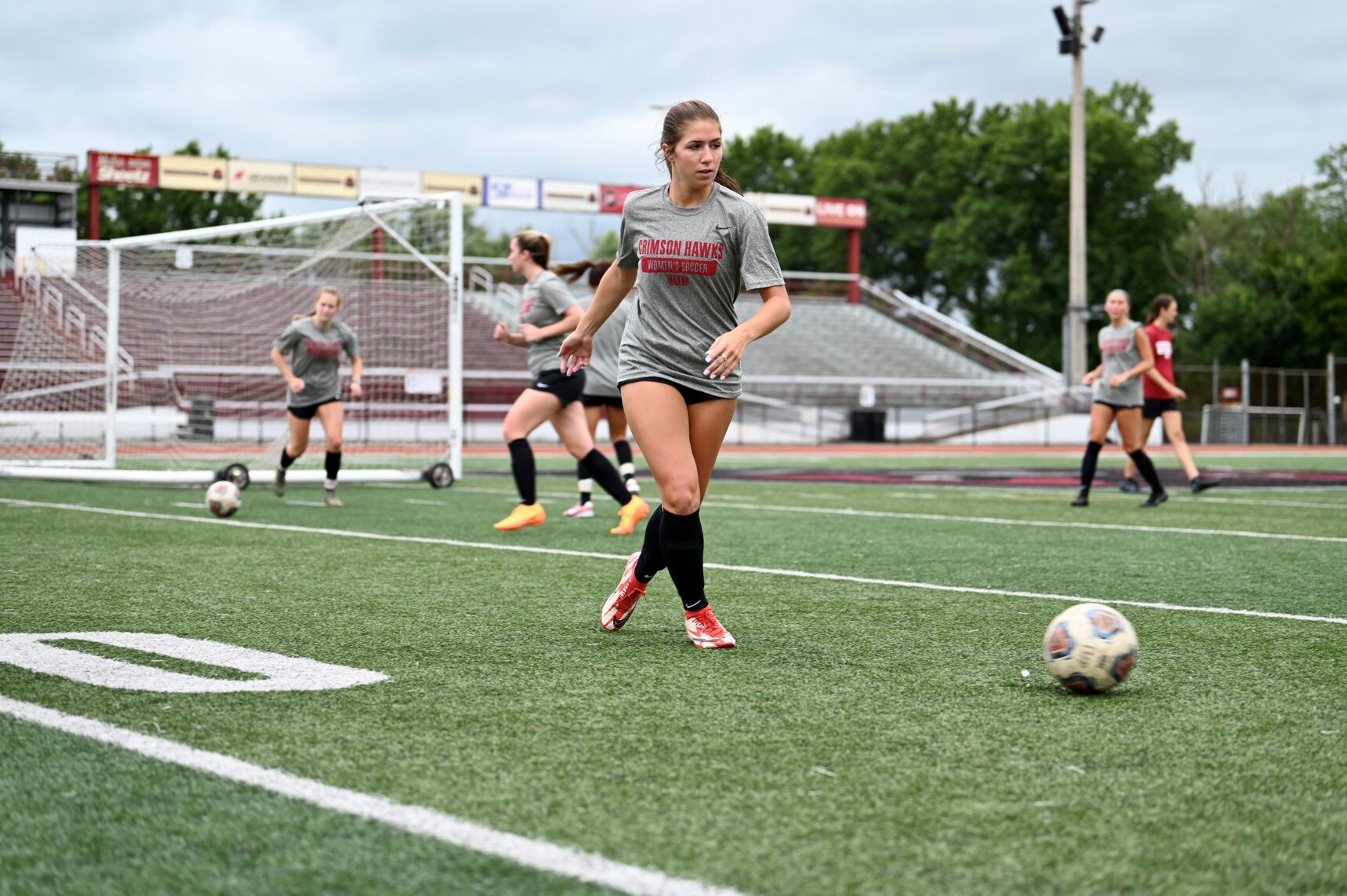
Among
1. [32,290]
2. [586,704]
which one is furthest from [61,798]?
[32,290]

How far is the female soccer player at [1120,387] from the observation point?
13.1 meters

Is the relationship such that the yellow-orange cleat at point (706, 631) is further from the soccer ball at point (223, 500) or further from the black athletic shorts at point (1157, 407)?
the black athletic shorts at point (1157, 407)

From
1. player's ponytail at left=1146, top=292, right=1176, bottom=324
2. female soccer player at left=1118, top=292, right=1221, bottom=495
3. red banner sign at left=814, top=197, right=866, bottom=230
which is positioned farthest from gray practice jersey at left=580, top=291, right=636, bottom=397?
red banner sign at left=814, top=197, right=866, bottom=230

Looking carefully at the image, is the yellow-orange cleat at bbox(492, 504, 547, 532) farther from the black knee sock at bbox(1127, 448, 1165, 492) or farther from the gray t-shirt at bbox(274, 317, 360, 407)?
the black knee sock at bbox(1127, 448, 1165, 492)

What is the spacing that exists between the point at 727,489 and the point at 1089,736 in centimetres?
1278

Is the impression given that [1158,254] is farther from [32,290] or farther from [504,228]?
[32,290]

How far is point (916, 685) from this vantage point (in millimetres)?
4543

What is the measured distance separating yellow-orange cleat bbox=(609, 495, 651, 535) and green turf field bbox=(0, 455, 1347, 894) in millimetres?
2040

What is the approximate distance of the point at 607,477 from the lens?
1095 centimetres

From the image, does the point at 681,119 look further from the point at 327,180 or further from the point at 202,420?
the point at 327,180

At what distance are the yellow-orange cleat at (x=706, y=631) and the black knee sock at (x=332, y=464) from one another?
7.79m

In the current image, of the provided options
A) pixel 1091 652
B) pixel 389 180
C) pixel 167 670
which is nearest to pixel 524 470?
pixel 167 670

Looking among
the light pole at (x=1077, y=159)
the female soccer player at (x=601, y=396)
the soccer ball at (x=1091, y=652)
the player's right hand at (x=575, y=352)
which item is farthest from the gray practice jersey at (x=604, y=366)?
the light pole at (x=1077, y=159)

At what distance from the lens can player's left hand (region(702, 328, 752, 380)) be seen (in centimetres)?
505
